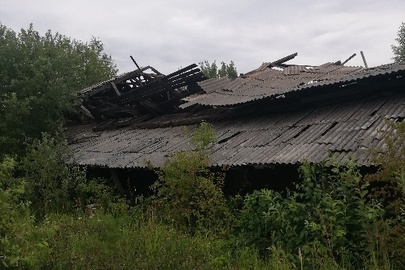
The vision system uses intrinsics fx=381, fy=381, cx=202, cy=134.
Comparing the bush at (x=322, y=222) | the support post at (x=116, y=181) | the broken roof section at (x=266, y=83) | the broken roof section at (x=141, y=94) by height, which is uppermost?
the broken roof section at (x=141, y=94)

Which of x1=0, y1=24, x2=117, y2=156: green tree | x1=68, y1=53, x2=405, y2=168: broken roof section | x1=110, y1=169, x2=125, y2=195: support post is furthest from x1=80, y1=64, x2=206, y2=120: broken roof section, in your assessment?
x1=110, y1=169, x2=125, y2=195: support post

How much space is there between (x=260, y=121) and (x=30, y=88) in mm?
8319

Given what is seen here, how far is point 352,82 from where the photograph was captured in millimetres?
8281

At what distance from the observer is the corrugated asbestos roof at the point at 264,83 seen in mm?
9633

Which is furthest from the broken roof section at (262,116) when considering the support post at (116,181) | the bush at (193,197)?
the bush at (193,197)

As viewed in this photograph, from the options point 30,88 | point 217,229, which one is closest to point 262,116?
point 217,229

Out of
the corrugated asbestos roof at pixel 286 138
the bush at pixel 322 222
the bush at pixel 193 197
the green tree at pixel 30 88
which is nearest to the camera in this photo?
the bush at pixel 322 222

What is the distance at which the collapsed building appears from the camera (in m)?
6.80

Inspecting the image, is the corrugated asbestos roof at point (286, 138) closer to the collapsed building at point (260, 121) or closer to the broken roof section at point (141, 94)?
the collapsed building at point (260, 121)

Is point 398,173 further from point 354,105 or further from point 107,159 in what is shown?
point 107,159

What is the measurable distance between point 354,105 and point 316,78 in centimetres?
225

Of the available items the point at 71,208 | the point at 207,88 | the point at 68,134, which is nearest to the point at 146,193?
the point at 71,208

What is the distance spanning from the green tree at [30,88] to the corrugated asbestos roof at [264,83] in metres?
5.31

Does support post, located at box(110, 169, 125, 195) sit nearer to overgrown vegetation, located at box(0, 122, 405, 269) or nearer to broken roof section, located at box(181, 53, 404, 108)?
overgrown vegetation, located at box(0, 122, 405, 269)
